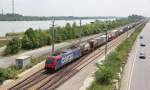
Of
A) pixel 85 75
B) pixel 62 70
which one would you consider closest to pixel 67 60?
pixel 62 70

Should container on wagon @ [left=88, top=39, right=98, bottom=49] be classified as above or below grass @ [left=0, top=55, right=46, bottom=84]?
above

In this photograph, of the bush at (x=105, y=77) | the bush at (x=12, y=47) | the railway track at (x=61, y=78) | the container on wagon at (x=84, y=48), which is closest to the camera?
the railway track at (x=61, y=78)

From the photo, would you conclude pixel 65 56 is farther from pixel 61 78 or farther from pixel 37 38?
pixel 37 38

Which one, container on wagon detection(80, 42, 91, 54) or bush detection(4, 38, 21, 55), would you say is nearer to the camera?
bush detection(4, 38, 21, 55)

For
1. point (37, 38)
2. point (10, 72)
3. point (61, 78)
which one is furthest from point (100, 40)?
point (10, 72)

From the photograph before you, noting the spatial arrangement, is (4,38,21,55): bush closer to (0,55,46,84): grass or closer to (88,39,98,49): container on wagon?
(0,55,46,84): grass

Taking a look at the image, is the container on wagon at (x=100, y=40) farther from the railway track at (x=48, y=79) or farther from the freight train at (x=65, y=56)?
the railway track at (x=48, y=79)

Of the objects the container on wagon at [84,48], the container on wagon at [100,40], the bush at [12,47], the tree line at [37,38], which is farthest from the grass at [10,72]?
the container on wagon at [100,40]

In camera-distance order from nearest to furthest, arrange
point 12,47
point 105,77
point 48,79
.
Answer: point 105,77 < point 48,79 < point 12,47

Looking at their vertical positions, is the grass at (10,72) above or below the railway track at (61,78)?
above

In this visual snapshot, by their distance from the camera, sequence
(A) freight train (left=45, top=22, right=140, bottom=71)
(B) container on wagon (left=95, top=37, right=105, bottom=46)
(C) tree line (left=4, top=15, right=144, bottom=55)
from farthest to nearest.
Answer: (B) container on wagon (left=95, top=37, right=105, bottom=46)
(C) tree line (left=4, top=15, right=144, bottom=55)
(A) freight train (left=45, top=22, right=140, bottom=71)

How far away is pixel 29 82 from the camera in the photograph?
3741 cm

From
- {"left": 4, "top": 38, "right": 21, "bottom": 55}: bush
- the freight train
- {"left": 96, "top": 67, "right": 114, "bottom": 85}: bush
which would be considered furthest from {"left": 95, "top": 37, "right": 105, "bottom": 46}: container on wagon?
Result: {"left": 96, "top": 67, "right": 114, "bottom": 85}: bush

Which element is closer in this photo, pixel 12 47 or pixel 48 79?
pixel 48 79
